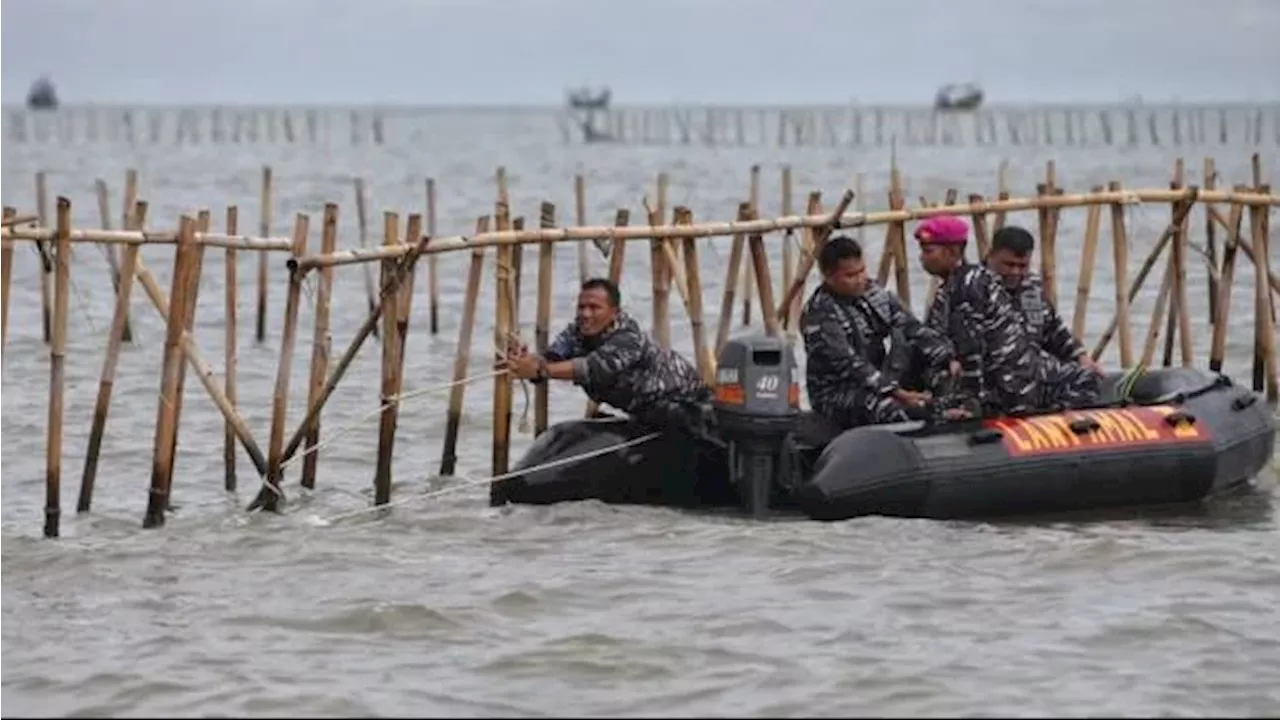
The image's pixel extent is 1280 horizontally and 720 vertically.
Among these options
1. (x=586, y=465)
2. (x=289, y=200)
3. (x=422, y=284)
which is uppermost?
(x=289, y=200)

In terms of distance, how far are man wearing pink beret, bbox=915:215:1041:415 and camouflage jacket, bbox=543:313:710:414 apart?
1.37 metres

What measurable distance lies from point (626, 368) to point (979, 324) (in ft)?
6.18

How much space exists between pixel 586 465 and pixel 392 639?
309 cm

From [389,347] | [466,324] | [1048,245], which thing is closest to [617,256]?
[466,324]

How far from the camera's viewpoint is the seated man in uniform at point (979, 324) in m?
13.8

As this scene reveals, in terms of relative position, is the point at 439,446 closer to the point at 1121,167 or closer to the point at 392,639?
the point at 392,639

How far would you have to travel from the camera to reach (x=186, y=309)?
514 inches

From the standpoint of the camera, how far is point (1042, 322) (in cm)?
1461

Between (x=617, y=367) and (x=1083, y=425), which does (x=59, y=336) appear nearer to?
(x=617, y=367)

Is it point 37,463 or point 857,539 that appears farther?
point 37,463

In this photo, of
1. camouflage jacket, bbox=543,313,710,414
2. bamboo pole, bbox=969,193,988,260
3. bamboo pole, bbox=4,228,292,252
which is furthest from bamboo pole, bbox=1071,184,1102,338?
bamboo pole, bbox=4,228,292,252

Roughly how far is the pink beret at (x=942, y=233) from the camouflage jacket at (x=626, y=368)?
1.41 metres

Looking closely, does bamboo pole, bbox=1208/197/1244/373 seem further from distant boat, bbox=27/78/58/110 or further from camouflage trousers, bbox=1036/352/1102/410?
A: distant boat, bbox=27/78/58/110

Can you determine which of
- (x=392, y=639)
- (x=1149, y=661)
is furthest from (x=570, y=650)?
(x=1149, y=661)
